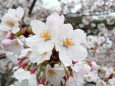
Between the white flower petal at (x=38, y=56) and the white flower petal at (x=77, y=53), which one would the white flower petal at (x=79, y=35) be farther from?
the white flower petal at (x=38, y=56)

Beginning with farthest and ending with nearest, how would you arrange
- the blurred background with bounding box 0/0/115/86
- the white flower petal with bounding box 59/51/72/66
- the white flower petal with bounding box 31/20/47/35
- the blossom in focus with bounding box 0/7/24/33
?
the blurred background with bounding box 0/0/115/86 < the blossom in focus with bounding box 0/7/24/33 < the white flower petal with bounding box 31/20/47/35 < the white flower petal with bounding box 59/51/72/66

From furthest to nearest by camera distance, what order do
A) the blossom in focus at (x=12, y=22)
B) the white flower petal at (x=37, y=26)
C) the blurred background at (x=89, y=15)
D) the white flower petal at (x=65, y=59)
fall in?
the blurred background at (x=89, y=15) → the blossom in focus at (x=12, y=22) → the white flower petal at (x=37, y=26) → the white flower petal at (x=65, y=59)

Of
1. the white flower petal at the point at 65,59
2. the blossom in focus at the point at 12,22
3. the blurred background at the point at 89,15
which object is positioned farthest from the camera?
the blurred background at the point at 89,15

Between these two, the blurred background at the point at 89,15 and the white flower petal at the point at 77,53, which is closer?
the white flower petal at the point at 77,53

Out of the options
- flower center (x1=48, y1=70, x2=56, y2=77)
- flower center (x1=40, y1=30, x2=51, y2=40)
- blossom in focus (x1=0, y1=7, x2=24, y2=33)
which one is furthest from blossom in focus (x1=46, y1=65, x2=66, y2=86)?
blossom in focus (x1=0, y1=7, x2=24, y2=33)

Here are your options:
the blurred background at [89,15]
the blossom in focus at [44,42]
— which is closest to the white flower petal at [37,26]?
the blossom in focus at [44,42]

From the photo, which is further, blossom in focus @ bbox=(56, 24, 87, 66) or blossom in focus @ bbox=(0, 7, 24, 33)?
blossom in focus @ bbox=(0, 7, 24, 33)

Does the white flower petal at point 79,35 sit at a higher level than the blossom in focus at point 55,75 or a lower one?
higher

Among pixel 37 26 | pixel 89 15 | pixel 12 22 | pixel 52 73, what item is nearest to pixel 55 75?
pixel 52 73

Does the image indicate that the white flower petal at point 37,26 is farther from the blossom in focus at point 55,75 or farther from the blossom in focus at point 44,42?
the blossom in focus at point 55,75

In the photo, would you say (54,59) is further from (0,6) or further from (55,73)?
(0,6)

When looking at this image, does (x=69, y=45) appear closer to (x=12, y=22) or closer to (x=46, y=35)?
(x=46, y=35)

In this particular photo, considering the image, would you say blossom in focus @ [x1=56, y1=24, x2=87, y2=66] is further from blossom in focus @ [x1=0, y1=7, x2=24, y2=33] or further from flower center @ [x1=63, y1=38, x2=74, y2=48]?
blossom in focus @ [x1=0, y1=7, x2=24, y2=33]

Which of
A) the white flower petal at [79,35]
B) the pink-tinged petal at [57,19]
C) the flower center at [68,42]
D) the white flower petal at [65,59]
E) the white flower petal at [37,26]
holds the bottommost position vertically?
the white flower petal at [65,59]
